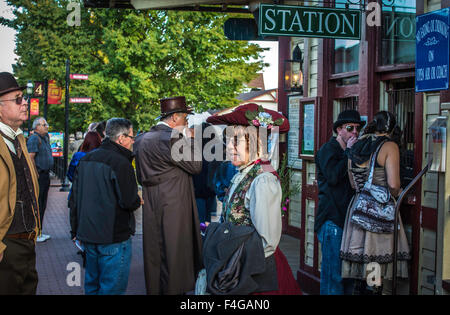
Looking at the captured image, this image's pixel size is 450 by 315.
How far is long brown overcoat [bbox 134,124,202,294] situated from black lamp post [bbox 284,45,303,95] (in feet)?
14.8

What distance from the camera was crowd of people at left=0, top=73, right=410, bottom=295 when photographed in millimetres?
3994

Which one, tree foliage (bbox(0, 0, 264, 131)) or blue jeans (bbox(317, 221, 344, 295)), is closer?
blue jeans (bbox(317, 221, 344, 295))

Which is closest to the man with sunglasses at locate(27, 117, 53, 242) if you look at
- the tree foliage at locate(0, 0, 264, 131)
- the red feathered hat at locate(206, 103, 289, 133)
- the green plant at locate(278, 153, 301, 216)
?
the green plant at locate(278, 153, 301, 216)

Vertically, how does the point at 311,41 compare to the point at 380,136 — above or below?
above

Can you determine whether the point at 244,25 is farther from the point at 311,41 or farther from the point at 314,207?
the point at 314,207

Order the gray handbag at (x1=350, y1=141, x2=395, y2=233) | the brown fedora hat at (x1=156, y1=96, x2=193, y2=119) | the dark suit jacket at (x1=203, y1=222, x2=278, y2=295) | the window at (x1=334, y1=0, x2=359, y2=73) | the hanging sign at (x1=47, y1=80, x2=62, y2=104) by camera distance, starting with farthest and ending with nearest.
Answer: the hanging sign at (x1=47, y1=80, x2=62, y2=104) < the window at (x1=334, y1=0, x2=359, y2=73) < the brown fedora hat at (x1=156, y1=96, x2=193, y2=119) < the gray handbag at (x1=350, y1=141, x2=395, y2=233) < the dark suit jacket at (x1=203, y1=222, x2=278, y2=295)

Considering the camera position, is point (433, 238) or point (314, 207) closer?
point (433, 238)

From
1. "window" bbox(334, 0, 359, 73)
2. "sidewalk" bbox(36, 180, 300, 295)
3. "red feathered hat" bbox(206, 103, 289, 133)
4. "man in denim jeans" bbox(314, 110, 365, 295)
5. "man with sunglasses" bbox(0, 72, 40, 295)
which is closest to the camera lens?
"red feathered hat" bbox(206, 103, 289, 133)

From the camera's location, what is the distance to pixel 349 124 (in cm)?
538

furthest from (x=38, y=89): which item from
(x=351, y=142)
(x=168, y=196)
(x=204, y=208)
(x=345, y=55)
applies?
(x=351, y=142)

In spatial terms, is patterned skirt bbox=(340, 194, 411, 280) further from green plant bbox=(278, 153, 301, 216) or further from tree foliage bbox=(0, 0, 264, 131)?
tree foliage bbox=(0, 0, 264, 131)

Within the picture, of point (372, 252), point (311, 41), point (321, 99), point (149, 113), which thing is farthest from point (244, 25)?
point (149, 113)
